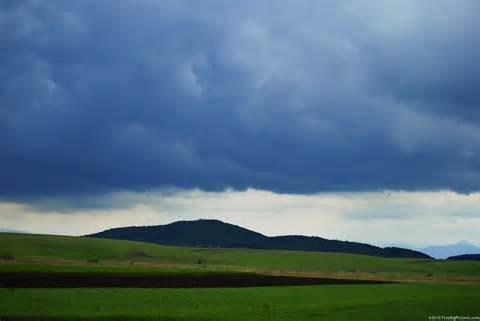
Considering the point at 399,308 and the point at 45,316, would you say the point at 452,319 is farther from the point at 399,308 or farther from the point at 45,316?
the point at 45,316

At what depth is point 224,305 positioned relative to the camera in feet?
182

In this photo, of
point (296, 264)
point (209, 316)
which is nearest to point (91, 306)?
point (209, 316)

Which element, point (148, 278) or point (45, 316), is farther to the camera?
point (148, 278)

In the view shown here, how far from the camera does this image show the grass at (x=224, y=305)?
1859 inches

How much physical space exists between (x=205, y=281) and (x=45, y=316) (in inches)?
1845

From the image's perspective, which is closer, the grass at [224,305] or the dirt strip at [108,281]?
the grass at [224,305]

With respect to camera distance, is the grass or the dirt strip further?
the dirt strip

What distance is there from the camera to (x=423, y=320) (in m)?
45.2

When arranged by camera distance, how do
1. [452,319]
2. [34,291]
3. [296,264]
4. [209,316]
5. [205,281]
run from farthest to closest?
[296,264]
[205,281]
[34,291]
[209,316]
[452,319]

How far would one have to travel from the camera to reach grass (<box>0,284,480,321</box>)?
4722 cm

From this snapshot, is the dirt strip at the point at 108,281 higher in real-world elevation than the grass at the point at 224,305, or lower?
higher

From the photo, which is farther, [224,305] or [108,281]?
[108,281]

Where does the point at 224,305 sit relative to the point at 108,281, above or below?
below

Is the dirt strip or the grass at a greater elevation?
the dirt strip
